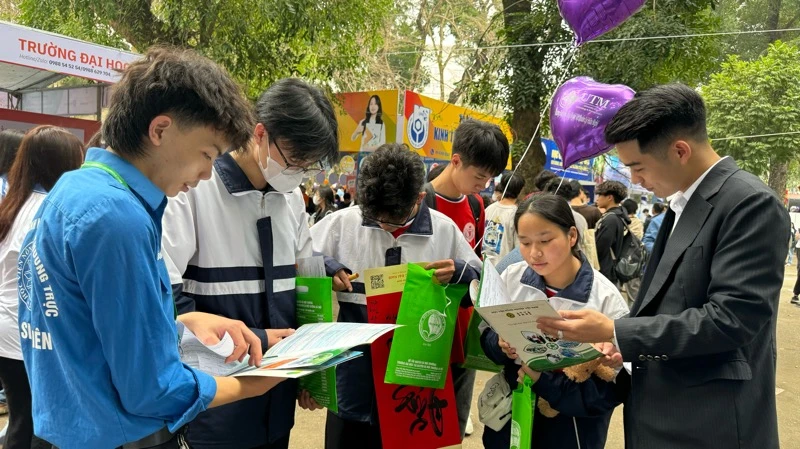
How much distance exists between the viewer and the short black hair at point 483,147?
271 centimetres

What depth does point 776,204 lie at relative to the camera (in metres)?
1.49

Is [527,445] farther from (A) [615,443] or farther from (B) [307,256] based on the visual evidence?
(A) [615,443]

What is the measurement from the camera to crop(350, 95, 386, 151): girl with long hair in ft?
36.6

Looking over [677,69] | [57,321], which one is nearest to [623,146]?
[57,321]

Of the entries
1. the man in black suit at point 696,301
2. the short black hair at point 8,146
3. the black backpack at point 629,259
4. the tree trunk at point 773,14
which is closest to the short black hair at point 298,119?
the man in black suit at point 696,301

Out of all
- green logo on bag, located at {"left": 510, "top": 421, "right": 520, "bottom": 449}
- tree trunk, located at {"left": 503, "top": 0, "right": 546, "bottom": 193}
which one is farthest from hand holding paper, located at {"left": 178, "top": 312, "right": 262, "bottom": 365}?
tree trunk, located at {"left": 503, "top": 0, "right": 546, "bottom": 193}

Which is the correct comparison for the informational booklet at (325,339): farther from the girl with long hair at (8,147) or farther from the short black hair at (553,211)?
the girl with long hair at (8,147)

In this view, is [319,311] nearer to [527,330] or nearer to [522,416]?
[527,330]

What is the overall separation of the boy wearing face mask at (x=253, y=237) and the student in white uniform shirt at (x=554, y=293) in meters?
0.78

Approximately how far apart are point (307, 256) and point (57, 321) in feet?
3.16

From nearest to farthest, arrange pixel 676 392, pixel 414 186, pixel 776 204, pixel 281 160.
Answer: pixel 776 204 → pixel 676 392 → pixel 281 160 → pixel 414 186

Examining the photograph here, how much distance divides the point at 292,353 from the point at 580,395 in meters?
1.05

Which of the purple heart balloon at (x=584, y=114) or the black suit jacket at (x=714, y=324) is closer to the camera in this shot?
the black suit jacket at (x=714, y=324)

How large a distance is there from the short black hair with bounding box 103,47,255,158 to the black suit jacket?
1.17m
